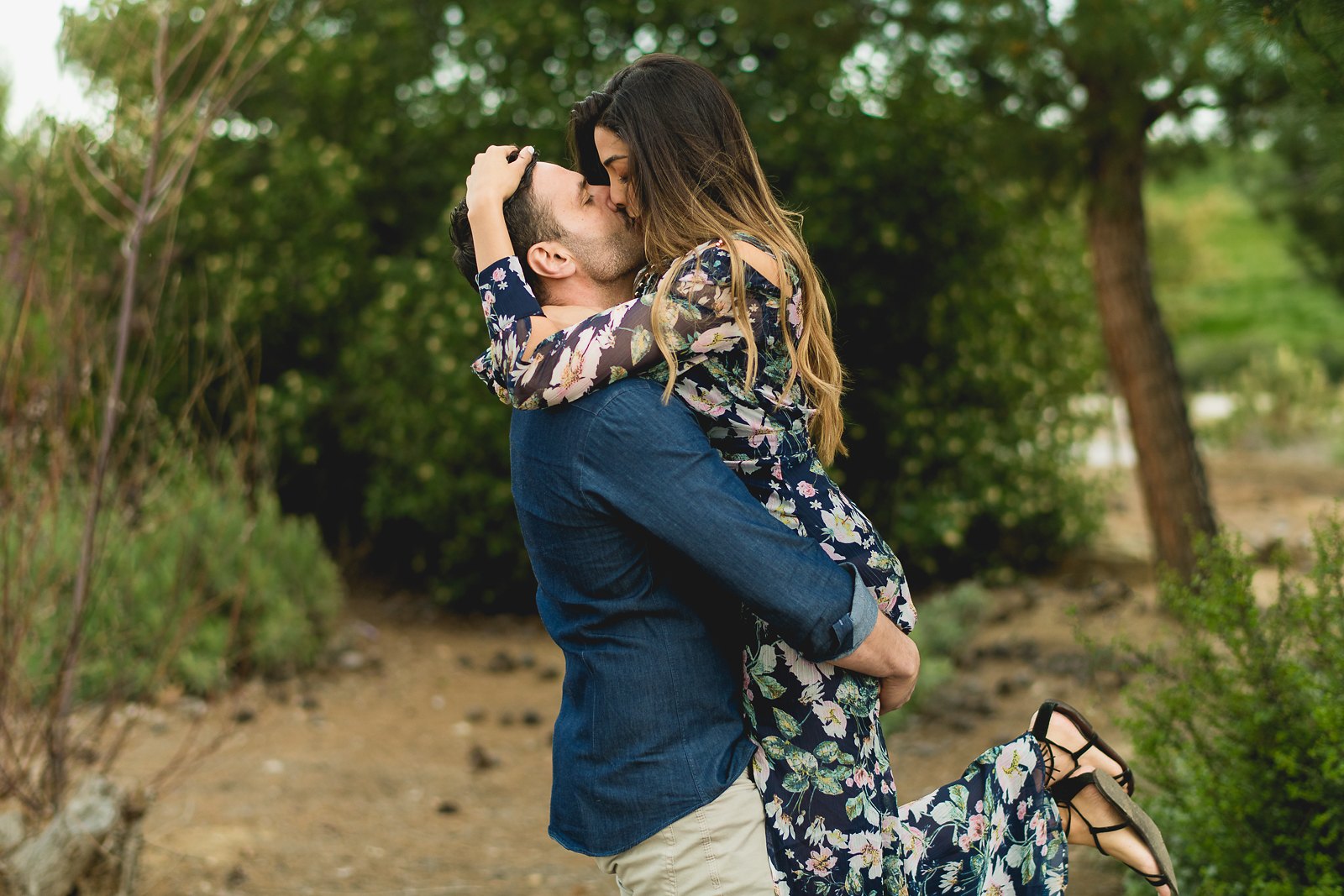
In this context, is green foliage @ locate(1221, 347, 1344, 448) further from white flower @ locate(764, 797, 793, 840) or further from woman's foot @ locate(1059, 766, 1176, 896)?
white flower @ locate(764, 797, 793, 840)

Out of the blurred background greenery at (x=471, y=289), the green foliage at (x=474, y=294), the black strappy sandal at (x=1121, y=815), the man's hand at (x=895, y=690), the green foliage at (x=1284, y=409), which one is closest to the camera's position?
the man's hand at (x=895, y=690)

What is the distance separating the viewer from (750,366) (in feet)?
5.58

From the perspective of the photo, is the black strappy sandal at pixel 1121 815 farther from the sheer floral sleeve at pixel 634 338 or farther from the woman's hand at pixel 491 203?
the woman's hand at pixel 491 203

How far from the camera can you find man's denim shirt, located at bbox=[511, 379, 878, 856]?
1641 mm

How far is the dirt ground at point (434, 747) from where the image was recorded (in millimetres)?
4105

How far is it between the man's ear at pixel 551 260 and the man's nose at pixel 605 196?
0.32ft

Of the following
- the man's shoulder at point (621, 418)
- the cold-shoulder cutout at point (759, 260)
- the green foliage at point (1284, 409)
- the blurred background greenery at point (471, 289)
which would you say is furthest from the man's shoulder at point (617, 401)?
the green foliage at point (1284, 409)

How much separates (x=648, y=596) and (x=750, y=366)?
0.37 metres

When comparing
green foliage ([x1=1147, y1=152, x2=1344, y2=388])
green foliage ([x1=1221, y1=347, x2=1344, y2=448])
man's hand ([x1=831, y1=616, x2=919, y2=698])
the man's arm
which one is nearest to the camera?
the man's arm

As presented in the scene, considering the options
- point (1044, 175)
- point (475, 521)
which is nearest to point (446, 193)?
point (475, 521)

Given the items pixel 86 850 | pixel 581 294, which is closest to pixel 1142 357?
pixel 581 294

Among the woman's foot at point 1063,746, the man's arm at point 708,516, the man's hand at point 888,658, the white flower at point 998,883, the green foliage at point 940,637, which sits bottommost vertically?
the green foliage at point 940,637

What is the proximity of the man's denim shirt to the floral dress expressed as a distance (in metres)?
0.05

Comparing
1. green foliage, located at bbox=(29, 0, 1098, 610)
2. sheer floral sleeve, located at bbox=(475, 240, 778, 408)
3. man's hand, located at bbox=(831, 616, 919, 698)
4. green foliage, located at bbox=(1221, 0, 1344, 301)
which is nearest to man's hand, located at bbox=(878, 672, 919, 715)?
man's hand, located at bbox=(831, 616, 919, 698)
